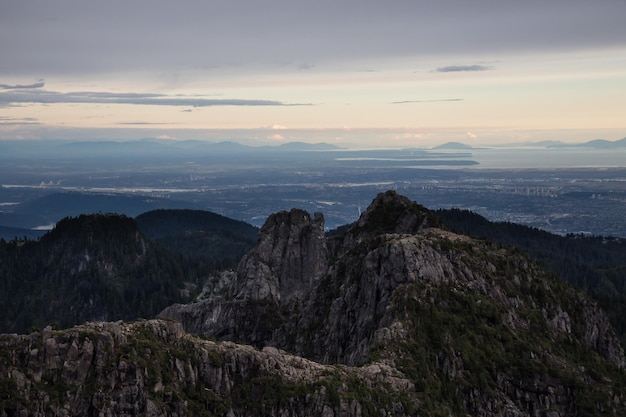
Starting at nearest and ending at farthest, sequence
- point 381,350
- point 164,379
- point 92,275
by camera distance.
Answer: point 164,379 → point 381,350 → point 92,275

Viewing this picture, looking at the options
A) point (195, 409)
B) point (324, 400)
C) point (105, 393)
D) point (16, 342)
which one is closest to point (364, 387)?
point (324, 400)

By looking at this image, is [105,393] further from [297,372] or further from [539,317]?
[539,317]

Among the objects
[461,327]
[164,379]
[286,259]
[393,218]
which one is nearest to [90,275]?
[286,259]

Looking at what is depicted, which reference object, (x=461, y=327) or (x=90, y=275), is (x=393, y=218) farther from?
(x=90, y=275)

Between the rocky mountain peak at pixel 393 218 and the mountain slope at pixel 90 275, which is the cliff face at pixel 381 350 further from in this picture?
the mountain slope at pixel 90 275

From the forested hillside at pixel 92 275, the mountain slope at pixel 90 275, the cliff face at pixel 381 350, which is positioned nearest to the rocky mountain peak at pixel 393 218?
the cliff face at pixel 381 350

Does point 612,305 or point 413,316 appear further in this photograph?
point 612,305
